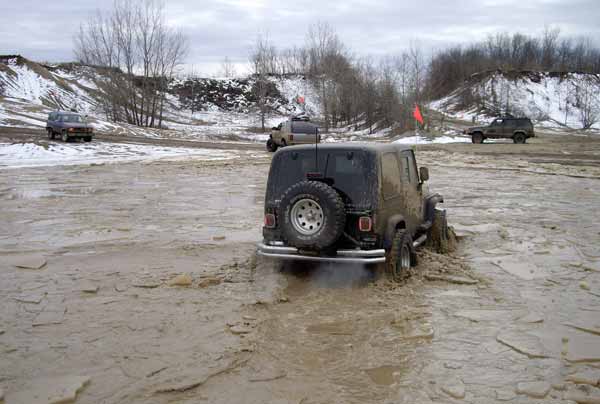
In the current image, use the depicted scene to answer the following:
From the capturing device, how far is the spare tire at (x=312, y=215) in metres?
6.39

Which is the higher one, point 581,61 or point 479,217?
point 581,61

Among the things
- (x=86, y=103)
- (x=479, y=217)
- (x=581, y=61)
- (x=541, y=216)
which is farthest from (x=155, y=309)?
(x=581, y=61)

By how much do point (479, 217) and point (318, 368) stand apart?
803 cm

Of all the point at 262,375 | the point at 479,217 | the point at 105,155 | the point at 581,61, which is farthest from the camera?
the point at 581,61

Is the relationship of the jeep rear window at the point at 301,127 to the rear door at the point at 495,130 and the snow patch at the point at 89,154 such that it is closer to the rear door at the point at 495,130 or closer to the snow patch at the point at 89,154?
the snow patch at the point at 89,154

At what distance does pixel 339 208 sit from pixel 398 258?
1039 mm

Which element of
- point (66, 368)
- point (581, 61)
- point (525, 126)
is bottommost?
point (66, 368)

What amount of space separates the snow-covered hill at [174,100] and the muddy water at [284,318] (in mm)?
34172

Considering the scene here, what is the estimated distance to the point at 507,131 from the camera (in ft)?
117

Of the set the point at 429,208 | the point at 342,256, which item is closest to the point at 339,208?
the point at 342,256

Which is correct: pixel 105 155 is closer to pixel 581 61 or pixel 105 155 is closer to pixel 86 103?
pixel 86 103

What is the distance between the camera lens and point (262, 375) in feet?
15.5

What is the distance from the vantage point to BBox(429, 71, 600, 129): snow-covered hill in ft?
205

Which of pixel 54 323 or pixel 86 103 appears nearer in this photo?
pixel 54 323
